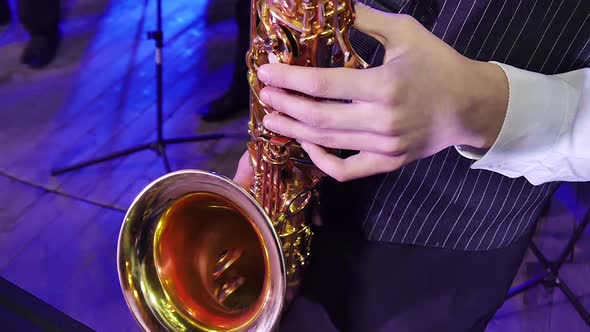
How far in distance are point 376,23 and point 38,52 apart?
2.70 meters

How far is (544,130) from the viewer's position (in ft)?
2.28

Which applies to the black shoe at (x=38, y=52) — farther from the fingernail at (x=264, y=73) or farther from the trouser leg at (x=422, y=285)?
the fingernail at (x=264, y=73)

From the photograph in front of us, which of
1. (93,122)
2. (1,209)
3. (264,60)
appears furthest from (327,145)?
(93,122)

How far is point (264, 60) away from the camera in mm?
783

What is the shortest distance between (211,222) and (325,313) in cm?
24

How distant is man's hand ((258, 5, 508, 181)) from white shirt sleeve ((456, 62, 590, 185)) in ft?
0.08

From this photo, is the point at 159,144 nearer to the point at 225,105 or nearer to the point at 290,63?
the point at 225,105

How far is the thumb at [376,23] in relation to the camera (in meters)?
0.60

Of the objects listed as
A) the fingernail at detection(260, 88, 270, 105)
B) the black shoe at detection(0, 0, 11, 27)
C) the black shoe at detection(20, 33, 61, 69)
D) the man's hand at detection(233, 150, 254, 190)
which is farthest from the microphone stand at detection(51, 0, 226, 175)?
the fingernail at detection(260, 88, 270, 105)

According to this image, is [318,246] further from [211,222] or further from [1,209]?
[1,209]

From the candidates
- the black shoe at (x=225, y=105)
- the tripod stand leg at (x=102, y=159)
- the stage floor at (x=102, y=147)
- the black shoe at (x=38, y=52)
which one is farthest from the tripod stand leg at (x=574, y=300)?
the black shoe at (x=38, y=52)

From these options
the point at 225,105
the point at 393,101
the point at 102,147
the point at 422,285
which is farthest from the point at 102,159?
the point at 393,101

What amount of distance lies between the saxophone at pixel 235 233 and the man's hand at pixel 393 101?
13 centimetres

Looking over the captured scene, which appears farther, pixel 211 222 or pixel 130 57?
pixel 130 57
